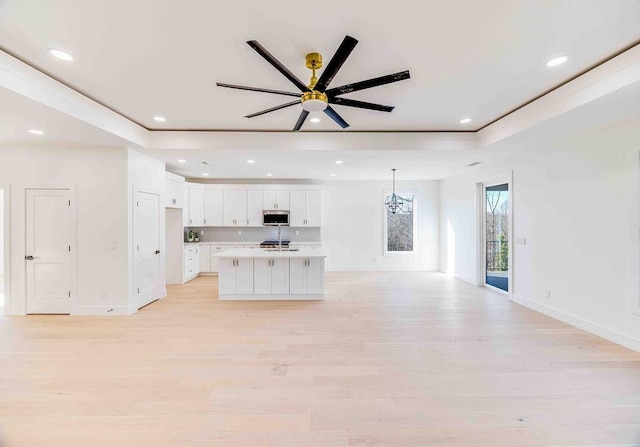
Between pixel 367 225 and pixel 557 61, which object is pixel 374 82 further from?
pixel 367 225

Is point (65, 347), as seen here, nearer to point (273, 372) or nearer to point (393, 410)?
point (273, 372)

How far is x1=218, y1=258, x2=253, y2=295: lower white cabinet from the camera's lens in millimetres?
5074

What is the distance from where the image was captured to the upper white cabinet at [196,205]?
23.1 ft

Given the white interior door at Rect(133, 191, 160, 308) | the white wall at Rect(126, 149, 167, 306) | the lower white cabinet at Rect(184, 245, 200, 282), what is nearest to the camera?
the white wall at Rect(126, 149, 167, 306)

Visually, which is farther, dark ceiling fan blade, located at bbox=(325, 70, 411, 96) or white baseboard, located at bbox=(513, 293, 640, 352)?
white baseboard, located at bbox=(513, 293, 640, 352)

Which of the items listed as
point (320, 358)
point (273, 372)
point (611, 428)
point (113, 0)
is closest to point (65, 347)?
point (273, 372)

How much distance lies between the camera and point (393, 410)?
214 cm

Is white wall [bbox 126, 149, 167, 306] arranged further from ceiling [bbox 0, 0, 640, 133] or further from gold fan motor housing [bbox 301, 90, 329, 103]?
gold fan motor housing [bbox 301, 90, 329, 103]

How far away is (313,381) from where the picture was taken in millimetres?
2520

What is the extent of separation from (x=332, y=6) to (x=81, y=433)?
11.0 feet

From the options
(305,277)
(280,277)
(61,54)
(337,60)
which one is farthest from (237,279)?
(337,60)

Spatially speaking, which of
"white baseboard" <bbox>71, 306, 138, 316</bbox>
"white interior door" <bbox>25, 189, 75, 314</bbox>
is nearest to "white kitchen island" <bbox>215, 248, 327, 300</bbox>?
"white baseboard" <bbox>71, 306, 138, 316</bbox>

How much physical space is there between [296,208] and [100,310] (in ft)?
15.3

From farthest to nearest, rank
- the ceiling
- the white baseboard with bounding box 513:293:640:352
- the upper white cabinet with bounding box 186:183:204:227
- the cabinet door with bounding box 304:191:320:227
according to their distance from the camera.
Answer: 1. the cabinet door with bounding box 304:191:320:227
2. the upper white cabinet with bounding box 186:183:204:227
3. the white baseboard with bounding box 513:293:640:352
4. the ceiling
